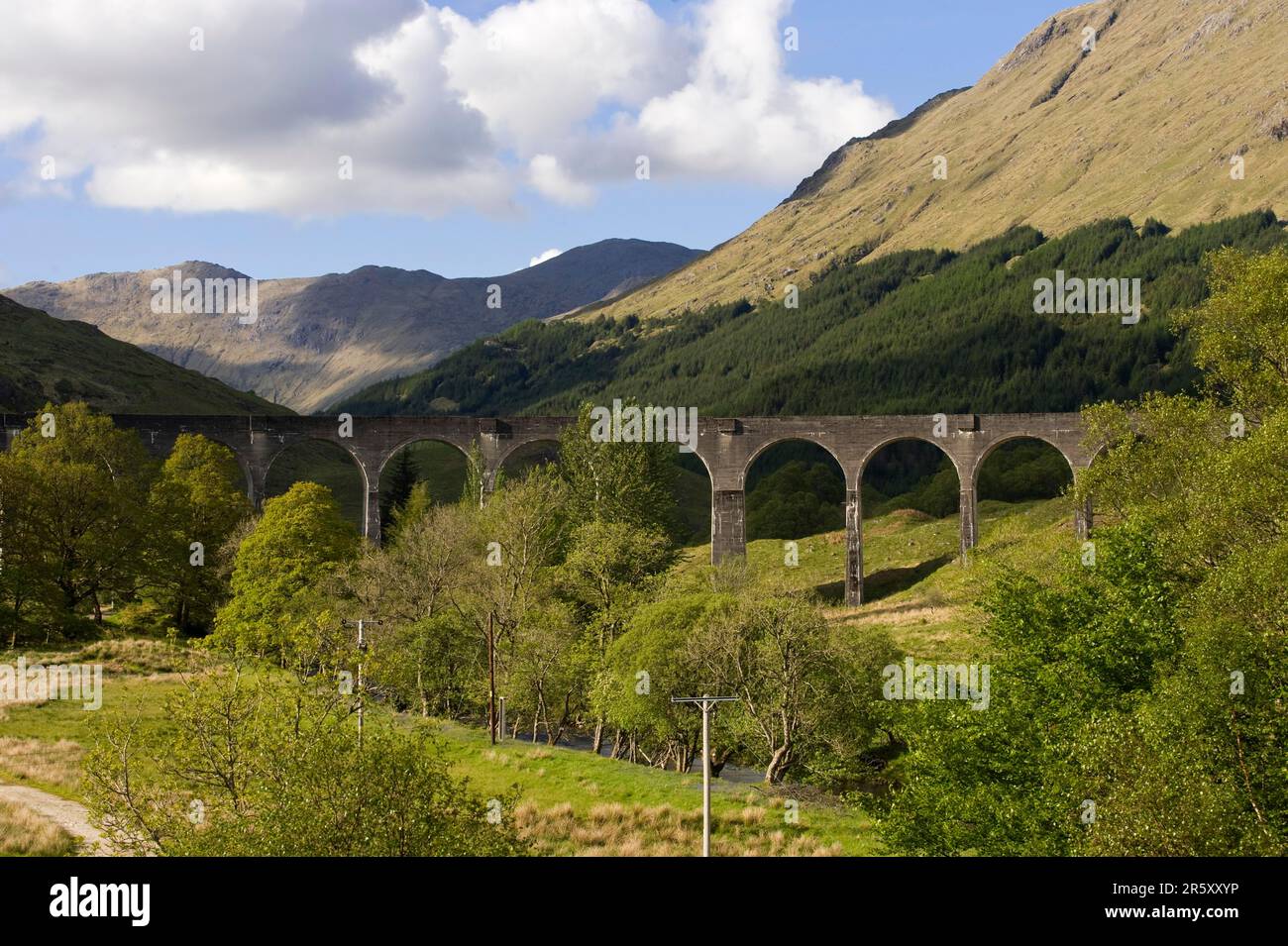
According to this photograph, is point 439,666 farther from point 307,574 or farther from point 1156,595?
point 1156,595

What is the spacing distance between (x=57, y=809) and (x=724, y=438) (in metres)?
59.3

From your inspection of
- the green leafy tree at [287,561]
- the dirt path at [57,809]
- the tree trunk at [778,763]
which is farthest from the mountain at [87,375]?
the tree trunk at [778,763]

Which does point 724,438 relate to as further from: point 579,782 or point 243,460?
point 579,782

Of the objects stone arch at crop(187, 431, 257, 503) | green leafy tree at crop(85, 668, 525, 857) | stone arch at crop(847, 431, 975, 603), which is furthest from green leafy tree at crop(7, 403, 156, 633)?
stone arch at crop(847, 431, 975, 603)

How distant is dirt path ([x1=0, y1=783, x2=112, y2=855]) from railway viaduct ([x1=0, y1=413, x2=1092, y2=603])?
4997 cm

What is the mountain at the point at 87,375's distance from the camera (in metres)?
131

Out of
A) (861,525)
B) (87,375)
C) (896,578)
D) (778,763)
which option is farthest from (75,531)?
(87,375)

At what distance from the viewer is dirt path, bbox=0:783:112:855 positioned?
2952cm

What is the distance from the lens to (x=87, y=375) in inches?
5659

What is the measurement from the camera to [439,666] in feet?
174

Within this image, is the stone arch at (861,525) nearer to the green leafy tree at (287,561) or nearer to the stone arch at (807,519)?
the stone arch at (807,519)

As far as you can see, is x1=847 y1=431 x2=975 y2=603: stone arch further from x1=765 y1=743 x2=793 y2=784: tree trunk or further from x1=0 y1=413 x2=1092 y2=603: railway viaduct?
x1=765 y1=743 x2=793 y2=784: tree trunk

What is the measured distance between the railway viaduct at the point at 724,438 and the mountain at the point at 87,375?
43232mm
